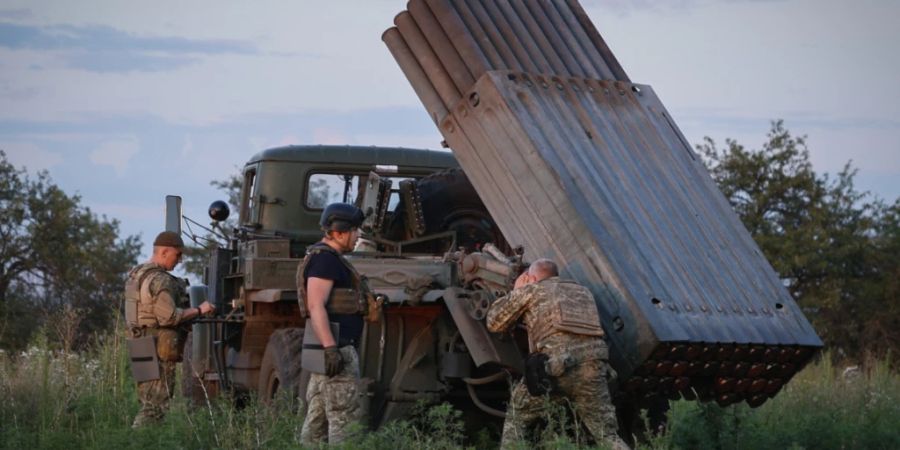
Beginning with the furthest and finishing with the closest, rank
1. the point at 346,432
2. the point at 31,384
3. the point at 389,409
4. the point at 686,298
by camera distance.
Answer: the point at 31,384 < the point at 389,409 < the point at 686,298 < the point at 346,432

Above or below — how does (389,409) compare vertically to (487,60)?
below

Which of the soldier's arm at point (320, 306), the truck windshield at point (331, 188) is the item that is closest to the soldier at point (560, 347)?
the soldier's arm at point (320, 306)

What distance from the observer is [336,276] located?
925 cm

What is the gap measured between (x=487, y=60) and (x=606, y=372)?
3.05 meters

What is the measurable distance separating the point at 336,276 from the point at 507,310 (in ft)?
3.70

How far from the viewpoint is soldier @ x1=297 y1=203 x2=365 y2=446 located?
9125 millimetres

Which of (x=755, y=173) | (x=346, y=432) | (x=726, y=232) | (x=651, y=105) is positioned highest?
(x=755, y=173)

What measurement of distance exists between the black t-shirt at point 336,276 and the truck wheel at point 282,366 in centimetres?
159

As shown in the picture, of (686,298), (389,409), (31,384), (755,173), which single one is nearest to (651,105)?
(686,298)

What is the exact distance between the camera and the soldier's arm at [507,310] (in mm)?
9422

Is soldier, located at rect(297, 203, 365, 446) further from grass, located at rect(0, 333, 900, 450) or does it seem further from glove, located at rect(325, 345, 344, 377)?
grass, located at rect(0, 333, 900, 450)

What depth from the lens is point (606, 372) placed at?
368 inches

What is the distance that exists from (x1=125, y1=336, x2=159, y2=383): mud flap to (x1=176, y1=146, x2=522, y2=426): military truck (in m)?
0.95

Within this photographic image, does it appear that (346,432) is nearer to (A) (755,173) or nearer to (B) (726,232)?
(B) (726,232)
